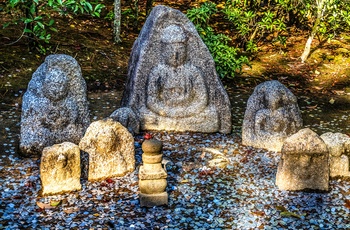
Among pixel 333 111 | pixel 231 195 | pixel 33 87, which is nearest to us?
pixel 231 195

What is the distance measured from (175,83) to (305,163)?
3.19m

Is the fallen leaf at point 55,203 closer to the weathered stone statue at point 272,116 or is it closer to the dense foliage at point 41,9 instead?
the dense foliage at point 41,9

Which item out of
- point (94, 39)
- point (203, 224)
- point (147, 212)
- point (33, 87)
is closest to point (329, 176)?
point (203, 224)

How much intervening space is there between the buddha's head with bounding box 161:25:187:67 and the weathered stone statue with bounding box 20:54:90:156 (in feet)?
6.20

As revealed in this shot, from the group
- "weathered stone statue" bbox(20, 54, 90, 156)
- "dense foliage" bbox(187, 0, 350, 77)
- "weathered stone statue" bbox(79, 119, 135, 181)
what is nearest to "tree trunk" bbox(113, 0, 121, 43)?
"dense foliage" bbox(187, 0, 350, 77)

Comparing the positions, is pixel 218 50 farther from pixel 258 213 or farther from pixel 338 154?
pixel 258 213

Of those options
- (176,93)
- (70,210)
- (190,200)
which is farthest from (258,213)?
(176,93)

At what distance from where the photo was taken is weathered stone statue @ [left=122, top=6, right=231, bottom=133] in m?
8.91

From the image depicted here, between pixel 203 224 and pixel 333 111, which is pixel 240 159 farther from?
pixel 333 111

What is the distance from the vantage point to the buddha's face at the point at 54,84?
293 inches

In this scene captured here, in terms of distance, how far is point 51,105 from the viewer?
24.7 feet

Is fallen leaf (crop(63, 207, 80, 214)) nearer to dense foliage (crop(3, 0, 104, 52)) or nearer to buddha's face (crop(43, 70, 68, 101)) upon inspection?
buddha's face (crop(43, 70, 68, 101))

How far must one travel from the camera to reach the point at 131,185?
6727mm

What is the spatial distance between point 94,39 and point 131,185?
8.34 metres
